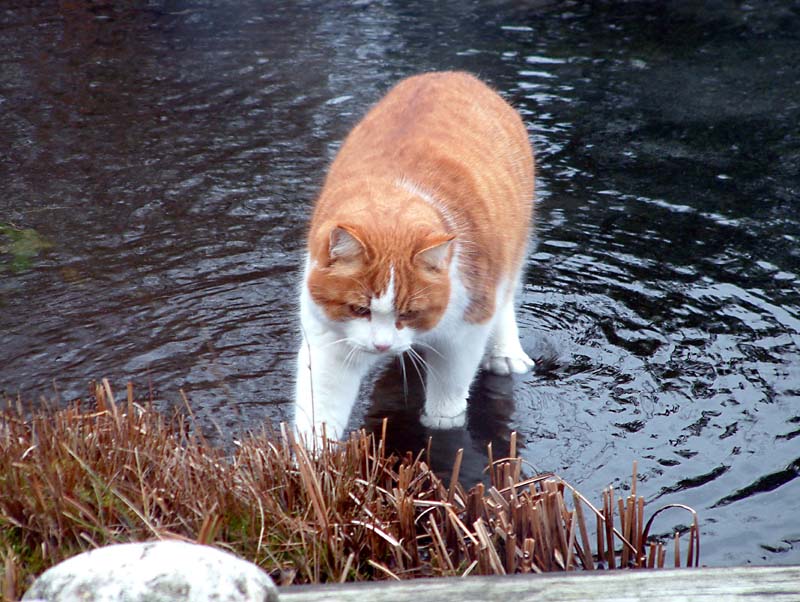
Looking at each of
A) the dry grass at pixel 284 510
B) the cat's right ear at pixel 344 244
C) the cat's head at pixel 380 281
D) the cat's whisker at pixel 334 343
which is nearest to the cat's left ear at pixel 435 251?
the cat's head at pixel 380 281

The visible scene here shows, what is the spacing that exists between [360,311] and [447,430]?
3.68 ft

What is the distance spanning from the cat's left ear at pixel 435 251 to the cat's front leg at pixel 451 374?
53 cm

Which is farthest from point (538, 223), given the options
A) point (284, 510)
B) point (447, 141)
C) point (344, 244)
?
point (284, 510)

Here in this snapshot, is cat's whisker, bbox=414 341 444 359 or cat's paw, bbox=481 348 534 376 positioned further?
cat's paw, bbox=481 348 534 376

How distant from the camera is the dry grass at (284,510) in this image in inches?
124

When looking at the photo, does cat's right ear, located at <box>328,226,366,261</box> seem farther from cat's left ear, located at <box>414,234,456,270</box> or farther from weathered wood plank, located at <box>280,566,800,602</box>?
weathered wood plank, located at <box>280,566,800,602</box>

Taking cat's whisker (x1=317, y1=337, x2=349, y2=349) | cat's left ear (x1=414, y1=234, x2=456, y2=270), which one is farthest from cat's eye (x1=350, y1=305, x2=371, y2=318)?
cat's left ear (x1=414, y1=234, x2=456, y2=270)

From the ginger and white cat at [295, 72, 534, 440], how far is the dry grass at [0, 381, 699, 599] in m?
0.30

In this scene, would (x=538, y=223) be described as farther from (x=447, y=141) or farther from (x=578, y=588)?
(x=578, y=588)

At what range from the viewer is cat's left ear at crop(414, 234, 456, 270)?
364cm

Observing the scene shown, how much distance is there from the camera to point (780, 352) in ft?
17.1

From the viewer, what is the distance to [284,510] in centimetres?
A: 342

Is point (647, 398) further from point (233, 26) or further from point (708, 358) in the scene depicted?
point (233, 26)

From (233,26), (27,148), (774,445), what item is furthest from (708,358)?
(233,26)
